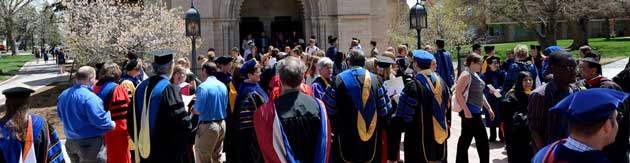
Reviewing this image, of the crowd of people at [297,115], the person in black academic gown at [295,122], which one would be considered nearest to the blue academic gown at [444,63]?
the crowd of people at [297,115]

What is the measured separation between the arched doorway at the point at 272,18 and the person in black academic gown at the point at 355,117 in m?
19.5

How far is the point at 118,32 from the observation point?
18.8m

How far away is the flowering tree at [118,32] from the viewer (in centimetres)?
1844

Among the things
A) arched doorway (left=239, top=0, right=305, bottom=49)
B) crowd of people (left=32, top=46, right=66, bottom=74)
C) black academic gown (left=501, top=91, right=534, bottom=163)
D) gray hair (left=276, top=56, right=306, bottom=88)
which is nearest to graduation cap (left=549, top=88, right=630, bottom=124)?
gray hair (left=276, top=56, right=306, bottom=88)

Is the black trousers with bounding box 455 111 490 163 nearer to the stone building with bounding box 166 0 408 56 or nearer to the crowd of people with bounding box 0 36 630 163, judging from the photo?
the crowd of people with bounding box 0 36 630 163

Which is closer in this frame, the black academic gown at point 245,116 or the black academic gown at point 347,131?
the black academic gown at point 347,131

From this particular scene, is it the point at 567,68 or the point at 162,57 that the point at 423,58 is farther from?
the point at 162,57

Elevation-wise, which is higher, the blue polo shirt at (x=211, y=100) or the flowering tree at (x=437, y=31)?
the flowering tree at (x=437, y=31)

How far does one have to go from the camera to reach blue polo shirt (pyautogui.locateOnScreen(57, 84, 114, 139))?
240 inches

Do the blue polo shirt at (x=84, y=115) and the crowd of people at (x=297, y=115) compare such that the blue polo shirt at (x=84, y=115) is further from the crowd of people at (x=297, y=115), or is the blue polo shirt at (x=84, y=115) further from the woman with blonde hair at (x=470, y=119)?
the woman with blonde hair at (x=470, y=119)

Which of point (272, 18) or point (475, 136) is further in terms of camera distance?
point (272, 18)

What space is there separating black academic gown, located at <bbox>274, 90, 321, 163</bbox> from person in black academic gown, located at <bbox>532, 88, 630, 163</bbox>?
179 cm

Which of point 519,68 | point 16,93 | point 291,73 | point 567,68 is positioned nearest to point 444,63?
point 519,68

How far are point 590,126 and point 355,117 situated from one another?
10.7ft
